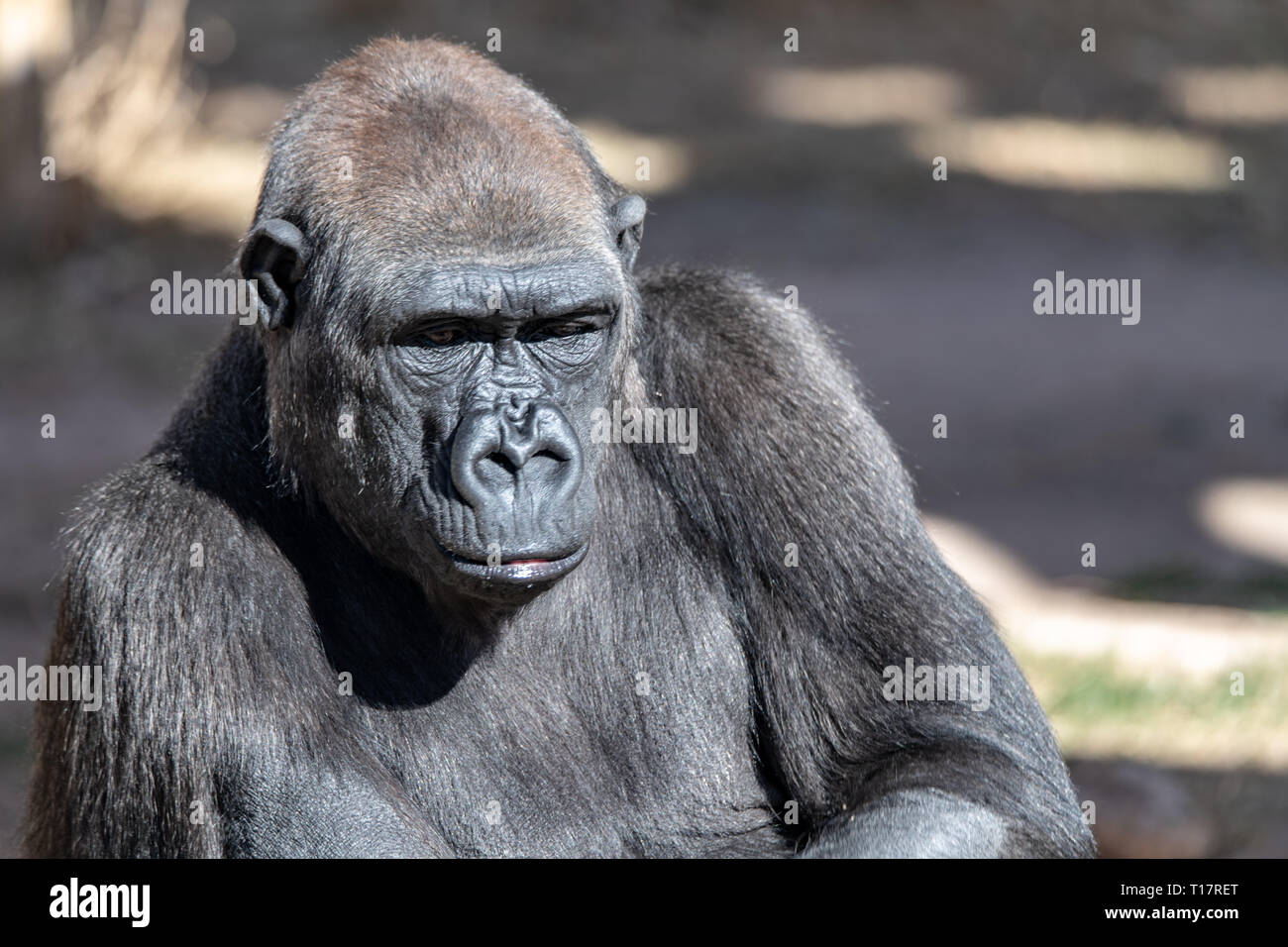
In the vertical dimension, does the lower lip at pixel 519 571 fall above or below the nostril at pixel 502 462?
below

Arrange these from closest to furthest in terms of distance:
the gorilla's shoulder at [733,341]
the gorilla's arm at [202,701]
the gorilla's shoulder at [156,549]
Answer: the gorilla's arm at [202,701] < the gorilla's shoulder at [156,549] < the gorilla's shoulder at [733,341]

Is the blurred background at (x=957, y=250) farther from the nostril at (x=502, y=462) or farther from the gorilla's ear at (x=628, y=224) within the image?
the nostril at (x=502, y=462)

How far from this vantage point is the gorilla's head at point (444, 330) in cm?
500

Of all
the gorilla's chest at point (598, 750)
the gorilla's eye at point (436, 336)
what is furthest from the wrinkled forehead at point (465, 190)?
the gorilla's chest at point (598, 750)

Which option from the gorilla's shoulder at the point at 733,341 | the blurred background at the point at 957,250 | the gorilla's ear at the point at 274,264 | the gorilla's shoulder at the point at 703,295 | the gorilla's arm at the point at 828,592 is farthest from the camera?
the blurred background at the point at 957,250

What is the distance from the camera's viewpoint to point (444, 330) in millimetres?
5285

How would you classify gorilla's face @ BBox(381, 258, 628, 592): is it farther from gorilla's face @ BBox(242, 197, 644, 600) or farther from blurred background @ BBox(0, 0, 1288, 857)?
blurred background @ BBox(0, 0, 1288, 857)

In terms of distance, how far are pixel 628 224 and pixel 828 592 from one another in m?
1.42

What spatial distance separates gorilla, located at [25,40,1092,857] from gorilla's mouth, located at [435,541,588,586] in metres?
0.01

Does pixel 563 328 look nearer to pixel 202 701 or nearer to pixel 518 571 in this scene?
pixel 518 571

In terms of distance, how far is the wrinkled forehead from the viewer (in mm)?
5273

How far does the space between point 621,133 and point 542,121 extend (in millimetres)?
14555
